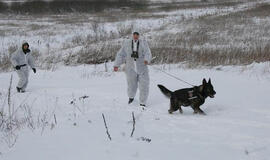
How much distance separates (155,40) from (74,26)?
11.0 m

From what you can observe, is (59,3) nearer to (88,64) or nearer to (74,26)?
(74,26)

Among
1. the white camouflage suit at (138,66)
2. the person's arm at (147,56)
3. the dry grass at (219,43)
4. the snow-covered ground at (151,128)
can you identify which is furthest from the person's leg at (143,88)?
the dry grass at (219,43)

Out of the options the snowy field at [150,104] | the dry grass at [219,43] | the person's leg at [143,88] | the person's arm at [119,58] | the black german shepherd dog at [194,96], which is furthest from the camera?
the dry grass at [219,43]

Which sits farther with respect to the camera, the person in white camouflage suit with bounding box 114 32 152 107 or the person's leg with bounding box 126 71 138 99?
the person's leg with bounding box 126 71 138 99

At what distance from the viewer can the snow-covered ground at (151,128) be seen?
12.9ft

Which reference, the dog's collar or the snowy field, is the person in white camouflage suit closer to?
the snowy field

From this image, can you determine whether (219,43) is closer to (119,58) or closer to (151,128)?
(119,58)

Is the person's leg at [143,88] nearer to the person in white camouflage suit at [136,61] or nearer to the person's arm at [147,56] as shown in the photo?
the person in white camouflage suit at [136,61]

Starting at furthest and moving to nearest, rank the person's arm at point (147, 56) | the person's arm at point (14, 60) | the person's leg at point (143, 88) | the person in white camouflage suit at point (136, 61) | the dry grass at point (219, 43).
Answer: the dry grass at point (219, 43) < the person's arm at point (14, 60) < the person's leg at point (143, 88) < the person in white camouflage suit at point (136, 61) < the person's arm at point (147, 56)

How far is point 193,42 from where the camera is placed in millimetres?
15523

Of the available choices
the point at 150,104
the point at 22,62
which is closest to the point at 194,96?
the point at 150,104

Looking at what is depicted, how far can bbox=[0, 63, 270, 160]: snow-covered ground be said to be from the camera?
3.92 m

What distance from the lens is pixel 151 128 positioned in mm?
4875

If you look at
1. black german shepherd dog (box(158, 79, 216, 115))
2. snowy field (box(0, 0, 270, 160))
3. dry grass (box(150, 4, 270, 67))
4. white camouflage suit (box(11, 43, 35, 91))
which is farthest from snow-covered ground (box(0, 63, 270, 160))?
dry grass (box(150, 4, 270, 67))
